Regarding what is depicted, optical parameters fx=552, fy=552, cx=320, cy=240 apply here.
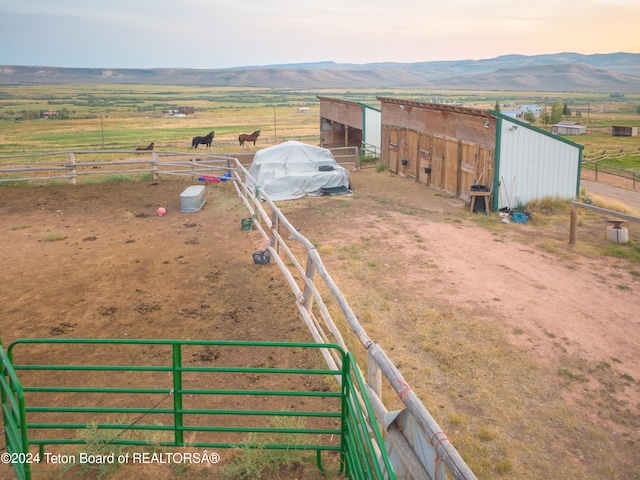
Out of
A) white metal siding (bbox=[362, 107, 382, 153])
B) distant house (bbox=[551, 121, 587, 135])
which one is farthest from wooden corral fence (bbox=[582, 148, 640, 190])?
distant house (bbox=[551, 121, 587, 135])

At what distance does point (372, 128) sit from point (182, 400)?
2291cm

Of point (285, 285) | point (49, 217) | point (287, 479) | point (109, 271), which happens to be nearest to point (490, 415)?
point (287, 479)

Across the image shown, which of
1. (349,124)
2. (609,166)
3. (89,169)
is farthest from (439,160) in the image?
(89,169)

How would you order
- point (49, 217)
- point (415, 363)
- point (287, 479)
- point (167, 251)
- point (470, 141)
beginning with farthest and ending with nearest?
point (470, 141) → point (49, 217) → point (167, 251) → point (415, 363) → point (287, 479)

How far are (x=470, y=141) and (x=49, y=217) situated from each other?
12777 millimetres

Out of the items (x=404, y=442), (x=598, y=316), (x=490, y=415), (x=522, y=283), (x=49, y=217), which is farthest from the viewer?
(x=49, y=217)

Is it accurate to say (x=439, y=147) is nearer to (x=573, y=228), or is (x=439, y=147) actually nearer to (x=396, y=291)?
(x=573, y=228)

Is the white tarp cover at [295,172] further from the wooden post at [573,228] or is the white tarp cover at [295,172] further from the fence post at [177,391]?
the fence post at [177,391]

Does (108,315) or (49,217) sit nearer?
(108,315)

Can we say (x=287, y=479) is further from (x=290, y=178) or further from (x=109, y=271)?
(x=290, y=178)

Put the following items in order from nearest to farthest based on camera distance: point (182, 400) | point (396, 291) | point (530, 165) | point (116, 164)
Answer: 1. point (182, 400)
2. point (396, 291)
3. point (530, 165)
4. point (116, 164)

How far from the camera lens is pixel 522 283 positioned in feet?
33.6

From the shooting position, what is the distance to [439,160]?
20.0 metres

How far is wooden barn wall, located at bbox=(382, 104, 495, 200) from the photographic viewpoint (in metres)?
17.1
